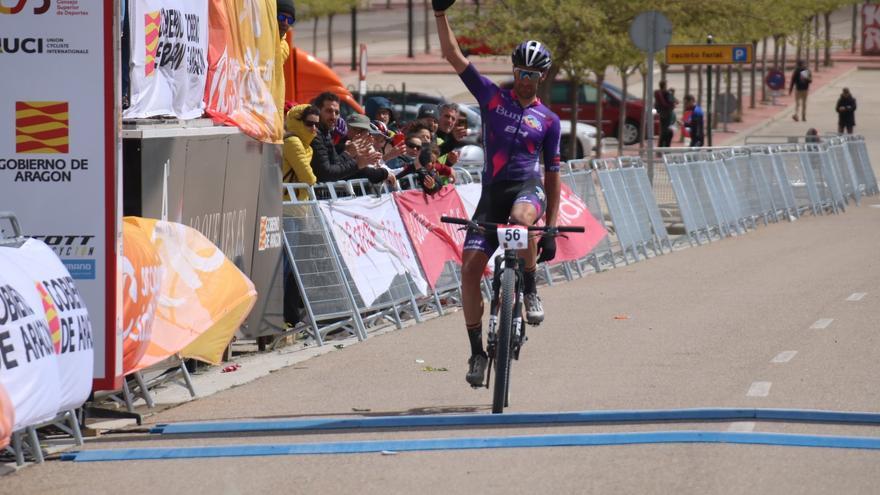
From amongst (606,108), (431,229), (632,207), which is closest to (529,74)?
(431,229)

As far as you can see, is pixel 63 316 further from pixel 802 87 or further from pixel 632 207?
pixel 802 87

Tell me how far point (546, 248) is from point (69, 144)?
2.76 m

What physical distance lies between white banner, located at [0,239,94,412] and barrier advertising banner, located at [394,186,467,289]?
239 inches

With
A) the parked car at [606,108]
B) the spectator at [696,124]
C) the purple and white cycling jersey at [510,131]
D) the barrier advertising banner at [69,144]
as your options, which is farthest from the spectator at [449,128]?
the parked car at [606,108]

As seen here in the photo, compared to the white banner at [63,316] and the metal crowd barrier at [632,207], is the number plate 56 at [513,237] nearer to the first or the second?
the white banner at [63,316]

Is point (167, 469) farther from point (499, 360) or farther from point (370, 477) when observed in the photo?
point (499, 360)

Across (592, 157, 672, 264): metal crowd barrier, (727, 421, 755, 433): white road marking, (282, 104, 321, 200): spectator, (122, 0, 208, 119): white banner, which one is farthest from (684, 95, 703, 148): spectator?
(727, 421, 755, 433): white road marking

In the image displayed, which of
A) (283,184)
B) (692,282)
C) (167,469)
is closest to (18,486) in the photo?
(167,469)

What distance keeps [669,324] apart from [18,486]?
282 inches

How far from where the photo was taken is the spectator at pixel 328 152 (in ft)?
44.2

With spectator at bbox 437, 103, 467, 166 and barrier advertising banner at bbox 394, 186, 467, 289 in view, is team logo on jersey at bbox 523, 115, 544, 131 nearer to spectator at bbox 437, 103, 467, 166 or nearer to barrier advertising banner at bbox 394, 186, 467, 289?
barrier advertising banner at bbox 394, 186, 467, 289

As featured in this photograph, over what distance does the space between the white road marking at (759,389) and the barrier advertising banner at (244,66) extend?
423 cm

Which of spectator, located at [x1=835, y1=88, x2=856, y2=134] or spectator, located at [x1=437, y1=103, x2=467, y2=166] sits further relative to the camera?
spectator, located at [x1=835, y1=88, x2=856, y2=134]

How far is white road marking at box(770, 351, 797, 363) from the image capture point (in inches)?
428
